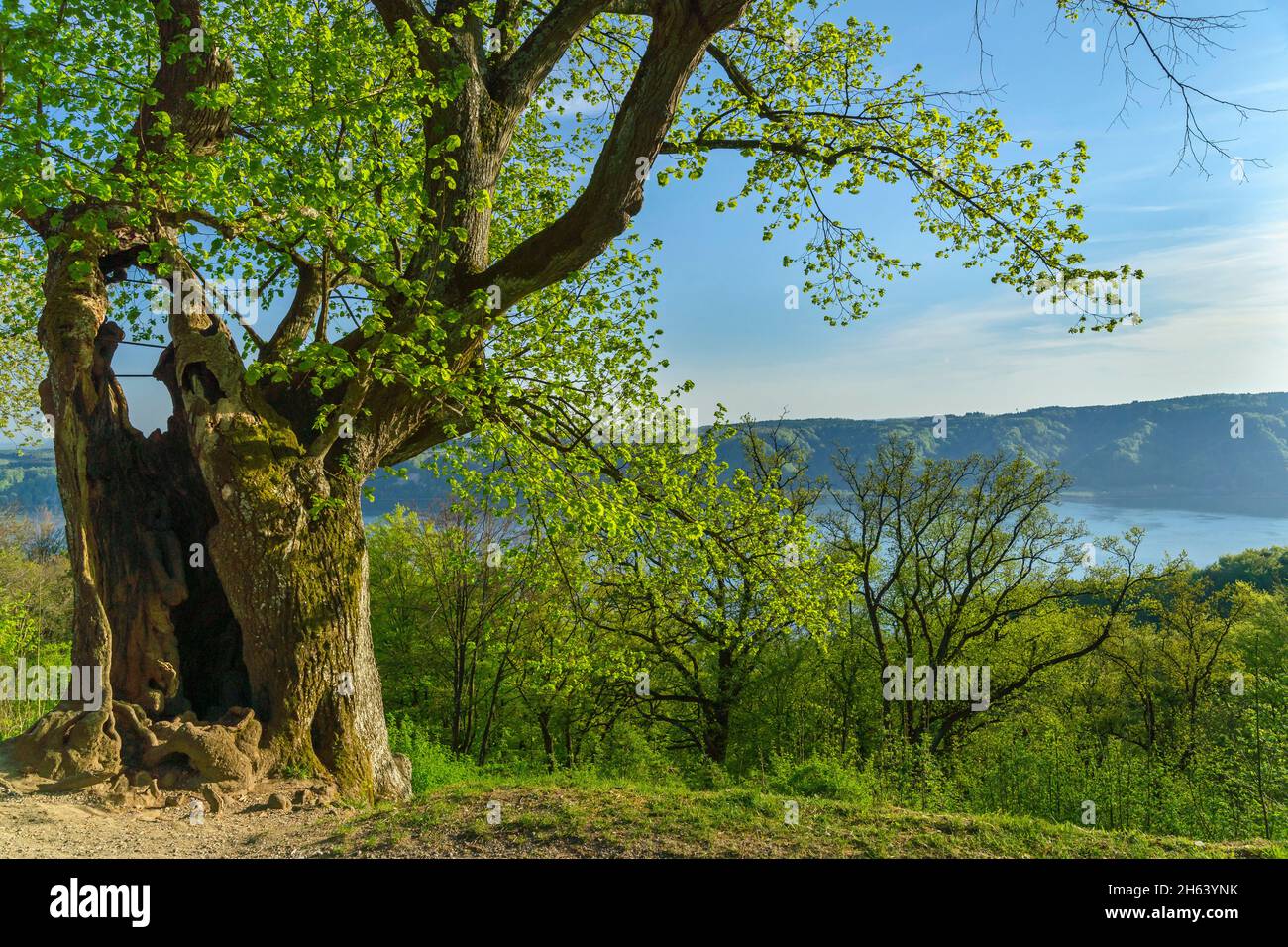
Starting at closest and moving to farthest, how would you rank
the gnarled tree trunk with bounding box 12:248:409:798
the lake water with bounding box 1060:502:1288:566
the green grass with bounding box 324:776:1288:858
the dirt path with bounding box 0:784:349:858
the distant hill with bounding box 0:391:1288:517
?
the dirt path with bounding box 0:784:349:858 → the green grass with bounding box 324:776:1288:858 → the gnarled tree trunk with bounding box 12:248:409:798 → the lake water with bounding box 1060:502:1288:566 → the distant hill with bounding box 0:391:1288:517

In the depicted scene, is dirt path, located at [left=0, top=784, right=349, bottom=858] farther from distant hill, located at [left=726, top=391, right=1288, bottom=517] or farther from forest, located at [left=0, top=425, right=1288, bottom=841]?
distant hill, located at [left=726, top=391, right=1288, bottom=517]

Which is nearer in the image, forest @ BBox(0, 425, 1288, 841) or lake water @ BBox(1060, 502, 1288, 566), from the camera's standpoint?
forest @ BBox(0, 425, 1288, 841)

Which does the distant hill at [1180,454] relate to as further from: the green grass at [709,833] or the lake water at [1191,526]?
the green grass at [709,833]

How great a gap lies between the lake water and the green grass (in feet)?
348

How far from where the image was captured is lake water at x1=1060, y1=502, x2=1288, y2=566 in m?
104

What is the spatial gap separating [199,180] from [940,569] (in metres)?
27.1

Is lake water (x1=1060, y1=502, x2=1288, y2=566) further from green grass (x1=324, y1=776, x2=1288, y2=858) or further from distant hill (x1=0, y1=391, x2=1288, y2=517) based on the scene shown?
green grass (x1=324, y1=776, x2=1288, y2=858)

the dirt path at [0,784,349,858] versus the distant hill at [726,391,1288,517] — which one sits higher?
the distant hill at [726,391,1288,517]

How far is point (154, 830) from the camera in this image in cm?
640

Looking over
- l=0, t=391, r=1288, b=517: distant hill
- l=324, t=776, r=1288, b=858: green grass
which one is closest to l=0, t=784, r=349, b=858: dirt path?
l=324, t=776, r=1288, b=858: green grass

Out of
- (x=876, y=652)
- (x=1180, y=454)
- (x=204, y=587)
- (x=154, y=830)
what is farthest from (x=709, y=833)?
(x=1180, y=454)

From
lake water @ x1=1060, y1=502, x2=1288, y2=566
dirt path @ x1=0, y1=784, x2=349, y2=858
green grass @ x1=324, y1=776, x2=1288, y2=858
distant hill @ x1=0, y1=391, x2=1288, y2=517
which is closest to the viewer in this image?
dirt path @ x1=0, y1=784, x2=349, y2=858

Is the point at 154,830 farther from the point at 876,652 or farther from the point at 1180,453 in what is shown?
the point at 1180,453
